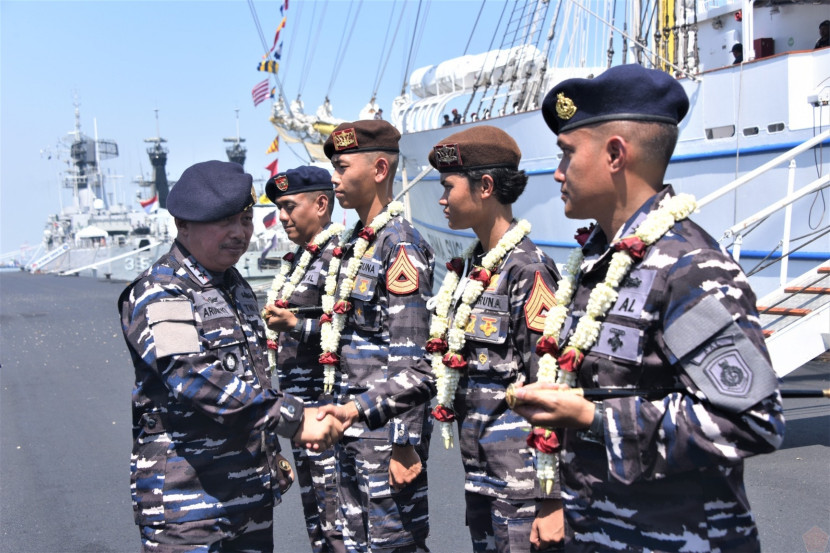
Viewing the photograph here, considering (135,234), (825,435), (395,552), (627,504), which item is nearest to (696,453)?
(627,504)

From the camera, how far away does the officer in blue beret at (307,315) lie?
3836 mm

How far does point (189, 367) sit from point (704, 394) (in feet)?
5.08

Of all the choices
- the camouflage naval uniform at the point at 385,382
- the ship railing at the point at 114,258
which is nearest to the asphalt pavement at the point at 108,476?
the camouflage naval uniform at the point at 385,382

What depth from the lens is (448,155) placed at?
287 cm

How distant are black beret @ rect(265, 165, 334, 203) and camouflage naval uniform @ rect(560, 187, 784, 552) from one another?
2814 mm

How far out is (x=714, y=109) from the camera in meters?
9.42

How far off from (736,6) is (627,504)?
11.5 meters

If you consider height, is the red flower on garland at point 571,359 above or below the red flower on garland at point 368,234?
below

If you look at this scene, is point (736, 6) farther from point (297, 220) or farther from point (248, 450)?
point (248, 450)

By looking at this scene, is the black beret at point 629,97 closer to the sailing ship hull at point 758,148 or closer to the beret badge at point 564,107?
the beret badge at point 564,107

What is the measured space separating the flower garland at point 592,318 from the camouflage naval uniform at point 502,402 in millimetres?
503

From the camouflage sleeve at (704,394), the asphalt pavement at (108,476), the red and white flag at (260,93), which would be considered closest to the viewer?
the camouflage sleeve at (704,394)

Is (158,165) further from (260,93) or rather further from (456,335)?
(456,335)

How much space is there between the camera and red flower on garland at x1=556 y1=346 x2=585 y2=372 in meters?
1.86
